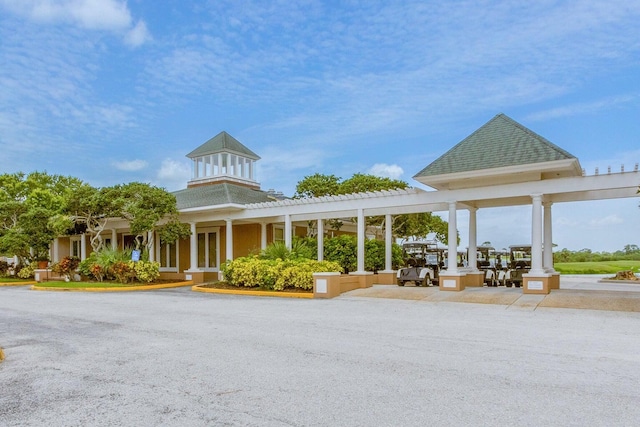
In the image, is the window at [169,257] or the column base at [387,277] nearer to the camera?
the column base at [387,277]

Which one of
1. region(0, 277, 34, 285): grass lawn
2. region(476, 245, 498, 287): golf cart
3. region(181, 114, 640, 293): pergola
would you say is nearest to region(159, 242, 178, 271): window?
region(0, 277, 34, 285): grass lawn

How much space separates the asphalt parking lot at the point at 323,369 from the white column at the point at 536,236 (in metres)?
3.12

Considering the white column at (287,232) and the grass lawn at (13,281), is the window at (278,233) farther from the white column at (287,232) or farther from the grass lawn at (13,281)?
the grass lawn at (13,281)

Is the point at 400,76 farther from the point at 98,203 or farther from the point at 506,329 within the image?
the point at 98,203

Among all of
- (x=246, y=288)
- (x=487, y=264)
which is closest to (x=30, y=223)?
(x=246, y=288)

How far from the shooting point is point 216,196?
23203 millimetres

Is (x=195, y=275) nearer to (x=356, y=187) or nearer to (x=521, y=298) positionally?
(x=356, y=187)

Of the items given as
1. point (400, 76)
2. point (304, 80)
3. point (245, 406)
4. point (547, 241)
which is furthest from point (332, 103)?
point (245, 406)

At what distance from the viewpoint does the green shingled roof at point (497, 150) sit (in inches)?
573

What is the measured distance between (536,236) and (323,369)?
10.6 meters

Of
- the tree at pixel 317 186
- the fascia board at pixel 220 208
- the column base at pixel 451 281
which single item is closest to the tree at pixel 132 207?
the fascia board at pixel 220 208

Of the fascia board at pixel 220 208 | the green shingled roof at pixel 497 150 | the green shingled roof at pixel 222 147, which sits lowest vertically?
the fascia board at pixel 220 208

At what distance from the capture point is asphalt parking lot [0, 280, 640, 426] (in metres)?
4.58

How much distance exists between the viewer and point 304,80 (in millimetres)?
17094
